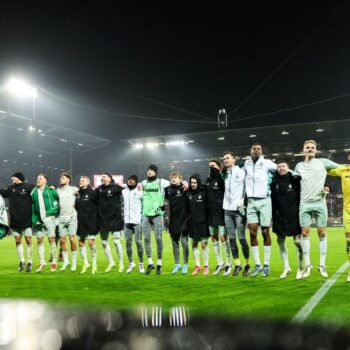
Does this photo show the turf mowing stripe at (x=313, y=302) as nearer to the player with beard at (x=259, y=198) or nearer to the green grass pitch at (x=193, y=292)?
the green grass pitch at (x=193, y=292)

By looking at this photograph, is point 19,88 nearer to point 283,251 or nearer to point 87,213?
point 87,213

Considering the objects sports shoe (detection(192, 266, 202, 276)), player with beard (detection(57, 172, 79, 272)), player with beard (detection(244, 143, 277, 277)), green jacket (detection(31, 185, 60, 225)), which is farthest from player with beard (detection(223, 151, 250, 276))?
green jacket (detection(31, 185, 60, 225))

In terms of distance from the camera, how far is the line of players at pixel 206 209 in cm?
820

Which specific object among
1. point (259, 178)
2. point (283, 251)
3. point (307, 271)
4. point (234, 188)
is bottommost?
point (307, 271)

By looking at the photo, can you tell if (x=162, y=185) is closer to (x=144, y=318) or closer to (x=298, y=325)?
(x=144, y=318)

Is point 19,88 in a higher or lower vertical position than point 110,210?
higher

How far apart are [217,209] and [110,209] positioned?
8.39 feet

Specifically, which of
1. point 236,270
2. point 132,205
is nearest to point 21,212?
point 132,205

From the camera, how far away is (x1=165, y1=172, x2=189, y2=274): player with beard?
9.48 meters

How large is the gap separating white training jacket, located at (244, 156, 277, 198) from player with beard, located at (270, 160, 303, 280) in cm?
16

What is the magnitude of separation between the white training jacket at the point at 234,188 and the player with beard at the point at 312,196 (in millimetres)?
1131

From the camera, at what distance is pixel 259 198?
8.48 m

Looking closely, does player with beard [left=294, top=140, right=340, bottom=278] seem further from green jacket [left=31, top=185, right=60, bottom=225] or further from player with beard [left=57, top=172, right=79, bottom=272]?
green jacket [left=31, top=185, right=60, bottom=225]

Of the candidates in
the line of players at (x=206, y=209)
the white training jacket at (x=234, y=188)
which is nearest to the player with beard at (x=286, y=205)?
the line of players at (x=206, y=209)
